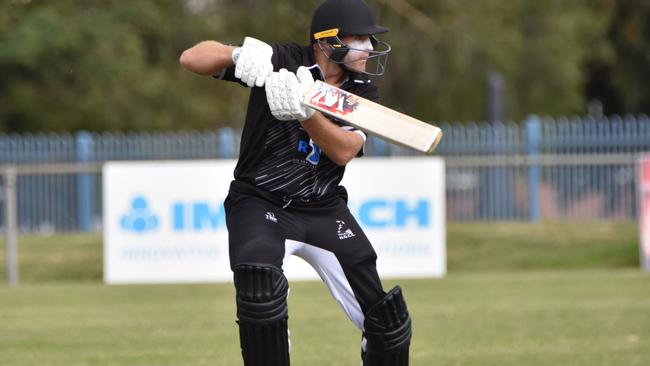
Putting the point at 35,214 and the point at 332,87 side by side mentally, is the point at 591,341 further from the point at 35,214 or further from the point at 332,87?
the point at 35,214

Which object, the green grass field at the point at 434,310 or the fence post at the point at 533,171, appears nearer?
the green grass field at the point at 434,310

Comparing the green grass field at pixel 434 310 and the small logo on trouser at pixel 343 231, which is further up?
the small logo on trouser at pixel 343 231

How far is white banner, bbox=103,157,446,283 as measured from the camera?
1583cm

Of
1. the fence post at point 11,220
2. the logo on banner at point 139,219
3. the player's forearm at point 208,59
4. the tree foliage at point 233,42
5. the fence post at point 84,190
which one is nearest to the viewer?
the player's forearm at point 208,59

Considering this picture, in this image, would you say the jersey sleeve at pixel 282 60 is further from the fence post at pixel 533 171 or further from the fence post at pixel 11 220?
the fence post at pixel 533 171

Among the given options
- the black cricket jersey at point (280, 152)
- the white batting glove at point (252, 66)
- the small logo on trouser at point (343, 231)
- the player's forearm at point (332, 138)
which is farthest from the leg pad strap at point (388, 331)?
the white batting glove at point (252, 66)

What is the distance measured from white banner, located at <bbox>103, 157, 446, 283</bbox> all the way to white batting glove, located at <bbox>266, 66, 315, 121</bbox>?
1010cm

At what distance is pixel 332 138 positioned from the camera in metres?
5.79

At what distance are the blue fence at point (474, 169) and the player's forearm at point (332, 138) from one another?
14381 millimetres

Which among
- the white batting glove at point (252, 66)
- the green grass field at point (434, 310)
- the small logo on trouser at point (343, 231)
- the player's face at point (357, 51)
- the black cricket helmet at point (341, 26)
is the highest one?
the black cricket helmet at point (341, 26)

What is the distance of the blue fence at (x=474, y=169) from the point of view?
805 inches

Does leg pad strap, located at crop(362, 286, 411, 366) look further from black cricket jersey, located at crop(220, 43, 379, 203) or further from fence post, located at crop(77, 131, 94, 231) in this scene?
fence post, located at crop(77, 131, 94, 231)

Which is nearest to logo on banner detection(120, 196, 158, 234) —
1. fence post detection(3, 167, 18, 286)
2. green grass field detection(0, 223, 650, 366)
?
green grass field detection(0, 223, 650, 366)

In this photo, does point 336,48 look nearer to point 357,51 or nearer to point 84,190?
point 357,51
